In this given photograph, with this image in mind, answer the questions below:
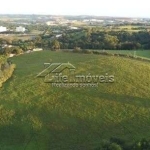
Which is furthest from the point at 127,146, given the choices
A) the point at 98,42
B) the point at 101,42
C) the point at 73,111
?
the point at 98,42

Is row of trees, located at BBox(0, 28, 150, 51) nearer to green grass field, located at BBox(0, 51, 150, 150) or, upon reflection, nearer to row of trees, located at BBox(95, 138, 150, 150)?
green grass field, located at BBox(0, 51, 150, 150)

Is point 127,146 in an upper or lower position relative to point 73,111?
upper

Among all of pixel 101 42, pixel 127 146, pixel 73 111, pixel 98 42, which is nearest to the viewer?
pixel 127 146

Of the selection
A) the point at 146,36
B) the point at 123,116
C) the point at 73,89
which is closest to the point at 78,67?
the point at 73,89

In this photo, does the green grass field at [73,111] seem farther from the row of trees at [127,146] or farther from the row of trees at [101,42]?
the row of trees at [101,42]

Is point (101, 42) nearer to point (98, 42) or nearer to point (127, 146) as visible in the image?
point (98, 42)

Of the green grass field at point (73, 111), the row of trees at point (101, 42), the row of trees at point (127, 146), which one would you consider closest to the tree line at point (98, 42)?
the row of trees at point (101, 42)

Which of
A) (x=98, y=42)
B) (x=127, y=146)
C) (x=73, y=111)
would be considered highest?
(x=98, y=42)

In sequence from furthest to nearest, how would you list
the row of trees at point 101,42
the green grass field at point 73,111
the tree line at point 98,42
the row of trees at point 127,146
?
the row of trees at point 101,42 < the tree line at point 98,42 < the green grass field at point 73,111 < the row of trees at point 127,146

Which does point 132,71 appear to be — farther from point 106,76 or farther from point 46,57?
point 46,57
